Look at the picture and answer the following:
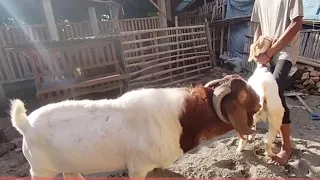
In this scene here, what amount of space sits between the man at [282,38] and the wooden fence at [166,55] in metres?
5.16

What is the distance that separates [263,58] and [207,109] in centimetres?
155

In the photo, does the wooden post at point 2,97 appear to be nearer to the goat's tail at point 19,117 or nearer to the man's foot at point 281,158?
the goat's tail at point 19,117

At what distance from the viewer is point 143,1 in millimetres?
15148

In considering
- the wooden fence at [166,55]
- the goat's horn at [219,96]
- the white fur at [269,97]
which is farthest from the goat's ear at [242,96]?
the wooden fence at [166,55]

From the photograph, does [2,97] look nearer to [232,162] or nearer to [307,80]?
[232,162]

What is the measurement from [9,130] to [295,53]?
636cm

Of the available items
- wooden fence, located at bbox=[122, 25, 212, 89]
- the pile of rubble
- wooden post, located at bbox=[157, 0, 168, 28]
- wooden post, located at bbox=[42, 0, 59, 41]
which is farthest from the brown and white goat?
wooden post, located at bbox=[157, 0, 168, 28]

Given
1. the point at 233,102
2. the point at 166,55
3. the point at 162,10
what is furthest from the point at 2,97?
the point at 233,102

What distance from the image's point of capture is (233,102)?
212 centimetres

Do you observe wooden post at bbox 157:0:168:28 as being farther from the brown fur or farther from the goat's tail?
the goat's tail

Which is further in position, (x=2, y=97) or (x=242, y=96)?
(x=2, y=97)

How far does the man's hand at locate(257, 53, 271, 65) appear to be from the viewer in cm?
325

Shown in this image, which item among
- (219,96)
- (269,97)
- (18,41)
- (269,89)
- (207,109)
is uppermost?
(18,41)

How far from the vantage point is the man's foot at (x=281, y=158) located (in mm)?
3281
